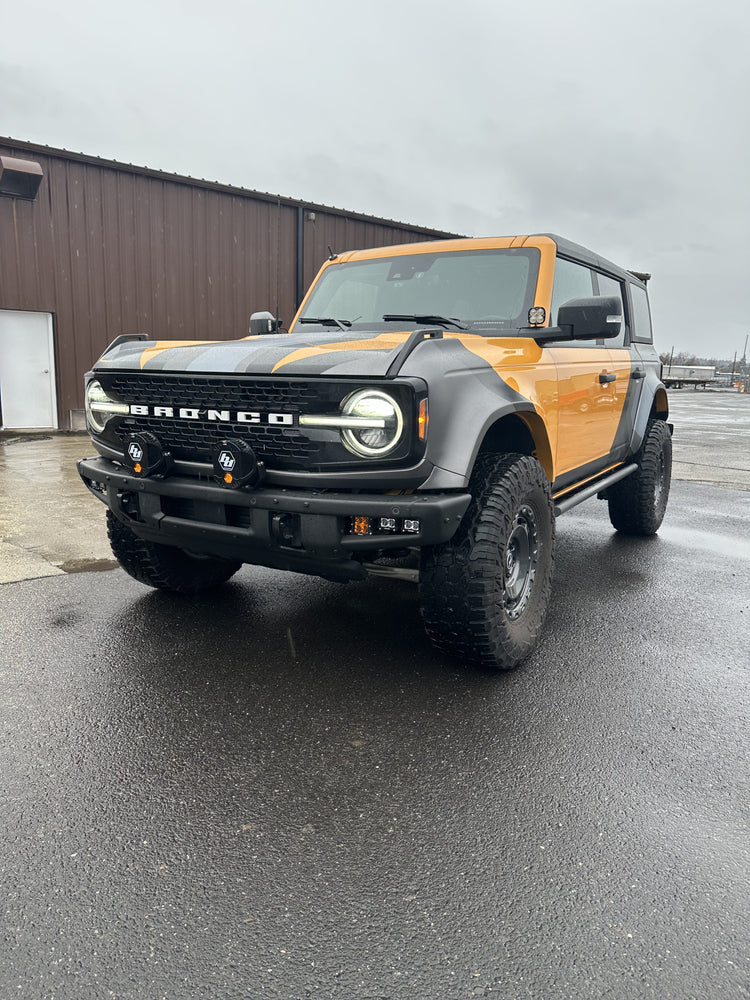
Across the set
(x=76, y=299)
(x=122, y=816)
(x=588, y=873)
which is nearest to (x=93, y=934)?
(x=122, y=816)

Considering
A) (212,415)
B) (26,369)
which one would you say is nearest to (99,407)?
(212,415)

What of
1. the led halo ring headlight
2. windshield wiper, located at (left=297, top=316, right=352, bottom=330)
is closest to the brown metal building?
windshield wiper, located at (left=297, top=316, right=352, bottom=330)

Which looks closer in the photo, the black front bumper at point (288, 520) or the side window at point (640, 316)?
the black front bumper at point (288, 520)

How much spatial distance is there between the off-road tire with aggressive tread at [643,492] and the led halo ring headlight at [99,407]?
3581mm

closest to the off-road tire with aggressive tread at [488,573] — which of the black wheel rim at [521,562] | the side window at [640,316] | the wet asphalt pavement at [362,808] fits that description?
the black wheel rim at [521,562]

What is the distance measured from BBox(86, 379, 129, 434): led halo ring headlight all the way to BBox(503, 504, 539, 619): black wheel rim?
5.68ft

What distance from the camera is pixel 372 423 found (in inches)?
98.3

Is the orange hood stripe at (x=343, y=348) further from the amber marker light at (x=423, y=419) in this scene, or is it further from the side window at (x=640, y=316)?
the side window at (x=640, y=316)

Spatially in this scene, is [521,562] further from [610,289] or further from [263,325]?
[610,289]

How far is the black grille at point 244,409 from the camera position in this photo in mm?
2596

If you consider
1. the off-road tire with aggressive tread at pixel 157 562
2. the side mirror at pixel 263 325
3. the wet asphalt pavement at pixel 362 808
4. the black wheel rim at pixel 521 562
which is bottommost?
the wet asphalt pavement at pixel 362 808

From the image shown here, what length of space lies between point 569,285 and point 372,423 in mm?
2003

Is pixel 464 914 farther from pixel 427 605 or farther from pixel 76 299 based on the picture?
pixel 76 299

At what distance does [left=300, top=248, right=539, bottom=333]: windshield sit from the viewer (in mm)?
3613
